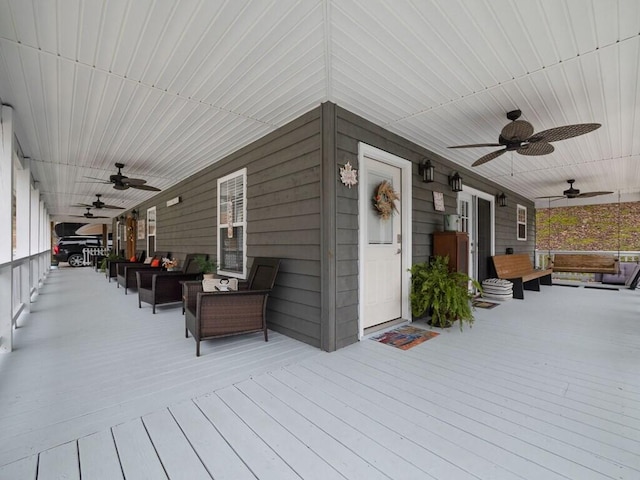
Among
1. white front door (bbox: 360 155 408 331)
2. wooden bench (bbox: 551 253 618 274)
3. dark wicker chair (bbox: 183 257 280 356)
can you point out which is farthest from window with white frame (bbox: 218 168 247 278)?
wooden bench (bbox: 551 253 618 274)

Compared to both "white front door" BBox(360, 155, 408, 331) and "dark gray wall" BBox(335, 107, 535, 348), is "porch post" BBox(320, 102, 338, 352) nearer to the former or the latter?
"dark gray wall" BBox(335, 107, 535, 348)

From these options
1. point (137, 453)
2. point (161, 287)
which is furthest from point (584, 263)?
point (137, 453)

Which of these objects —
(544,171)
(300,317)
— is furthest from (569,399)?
(544,171)

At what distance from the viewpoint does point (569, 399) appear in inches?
79.7

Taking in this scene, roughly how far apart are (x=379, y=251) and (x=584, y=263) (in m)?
8.18

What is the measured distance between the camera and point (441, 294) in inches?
147

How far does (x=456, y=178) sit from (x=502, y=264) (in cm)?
266

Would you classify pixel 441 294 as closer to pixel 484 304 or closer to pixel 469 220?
pixel 484 304

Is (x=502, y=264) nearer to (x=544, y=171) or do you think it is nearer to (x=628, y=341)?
(x=544, y=171)

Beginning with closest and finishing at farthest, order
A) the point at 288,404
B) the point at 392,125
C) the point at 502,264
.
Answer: the point at 288,404 < the point at 392,125 < the point at 502,264

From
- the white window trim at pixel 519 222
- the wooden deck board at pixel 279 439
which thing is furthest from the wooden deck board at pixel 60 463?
the white window trim at pixel 519 222

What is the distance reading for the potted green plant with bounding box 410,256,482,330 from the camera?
11.8 ft

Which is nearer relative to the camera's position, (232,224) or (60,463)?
(60,463)

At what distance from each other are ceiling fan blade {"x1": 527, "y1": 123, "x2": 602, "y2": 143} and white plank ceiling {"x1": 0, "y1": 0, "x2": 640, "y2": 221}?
1.24 ft
